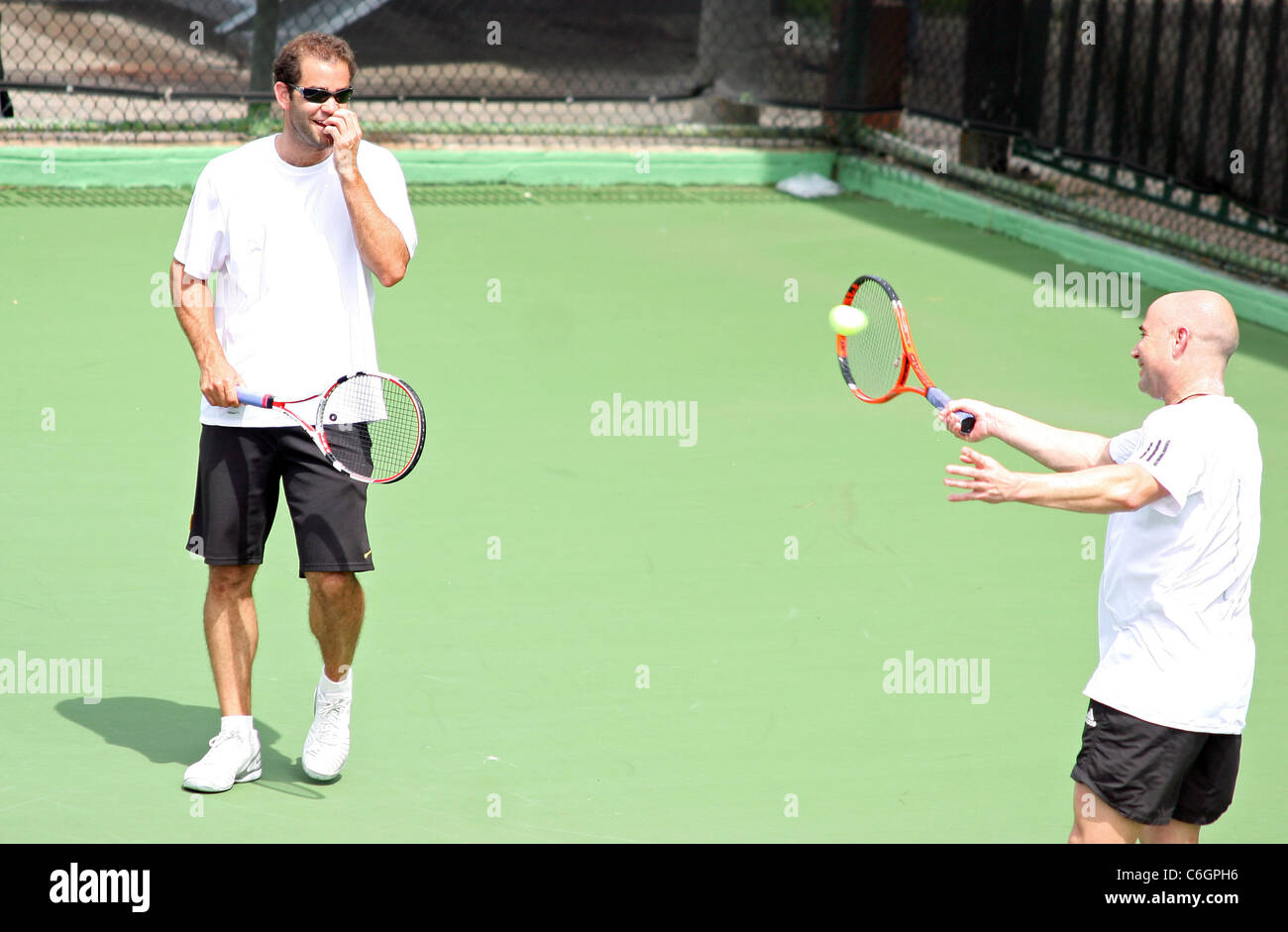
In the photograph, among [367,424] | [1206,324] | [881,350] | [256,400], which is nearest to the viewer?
[1206,324]

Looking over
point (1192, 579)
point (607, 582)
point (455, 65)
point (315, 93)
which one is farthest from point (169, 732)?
point (455, 65)

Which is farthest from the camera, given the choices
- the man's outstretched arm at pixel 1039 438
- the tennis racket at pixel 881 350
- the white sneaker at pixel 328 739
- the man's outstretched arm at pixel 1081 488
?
the tennis racket at pixel 881 350

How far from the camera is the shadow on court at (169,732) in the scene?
4.41 metres

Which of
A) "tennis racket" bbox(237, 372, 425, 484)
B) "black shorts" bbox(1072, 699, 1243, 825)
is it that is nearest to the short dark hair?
"tennis racket" bbox(237, 372, 425, 484)

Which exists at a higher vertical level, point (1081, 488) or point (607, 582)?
point (1081, 488)

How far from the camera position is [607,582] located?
571 centimetres

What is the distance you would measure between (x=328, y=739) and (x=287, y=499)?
67 cm

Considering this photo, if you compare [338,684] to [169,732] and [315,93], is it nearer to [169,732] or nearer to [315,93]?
[169,732]

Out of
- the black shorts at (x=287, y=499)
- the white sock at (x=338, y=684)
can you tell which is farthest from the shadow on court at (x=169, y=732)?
the black shorts at (x=287, y=499)

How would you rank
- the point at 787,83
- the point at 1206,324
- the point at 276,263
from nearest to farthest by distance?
the point at 1206,324, the point at 276,263, the point at 787,83

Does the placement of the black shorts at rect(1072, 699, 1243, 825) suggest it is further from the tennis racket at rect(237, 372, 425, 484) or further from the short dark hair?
the short dark hair

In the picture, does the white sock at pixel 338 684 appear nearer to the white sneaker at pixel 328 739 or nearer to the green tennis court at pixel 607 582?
the white sneaker at pixel 328 739

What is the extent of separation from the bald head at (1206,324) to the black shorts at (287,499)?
7.10ft

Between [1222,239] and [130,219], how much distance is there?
6.87m
